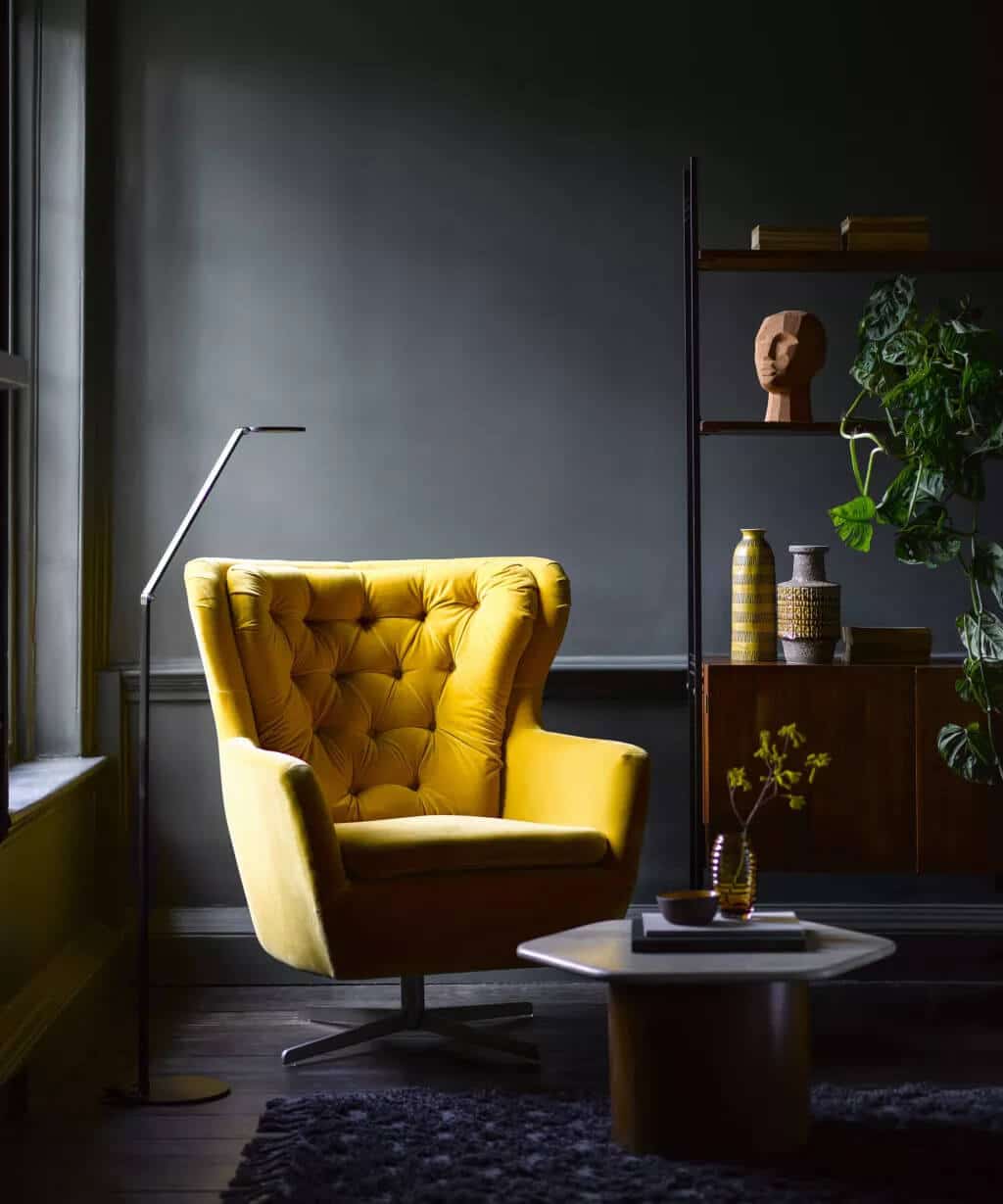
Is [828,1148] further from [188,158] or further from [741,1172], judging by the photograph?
[188,158]

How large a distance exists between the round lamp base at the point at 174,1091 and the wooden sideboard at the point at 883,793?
4.20 feet

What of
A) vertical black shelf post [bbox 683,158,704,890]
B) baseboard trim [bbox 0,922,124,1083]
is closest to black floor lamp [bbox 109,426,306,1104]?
baseboard trim [bbox 0,922,124,1083]

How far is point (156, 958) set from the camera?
11.9 ft

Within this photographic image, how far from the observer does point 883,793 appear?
10.8 feet

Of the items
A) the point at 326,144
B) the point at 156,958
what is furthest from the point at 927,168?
the point at 156,958

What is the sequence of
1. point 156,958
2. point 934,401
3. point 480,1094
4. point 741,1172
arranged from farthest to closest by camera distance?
point 156,958 < point 934,401 < point 480,1094 < point 741,1172

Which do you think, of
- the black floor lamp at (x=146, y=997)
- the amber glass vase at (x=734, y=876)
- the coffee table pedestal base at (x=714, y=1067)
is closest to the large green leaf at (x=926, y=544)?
the amber glass vase at (x=734, y=876)

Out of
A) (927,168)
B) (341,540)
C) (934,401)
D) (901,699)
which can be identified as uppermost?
(927,168)

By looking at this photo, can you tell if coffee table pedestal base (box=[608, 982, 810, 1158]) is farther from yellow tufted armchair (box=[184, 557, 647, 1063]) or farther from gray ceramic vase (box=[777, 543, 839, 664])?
gray ceramic vase (box=[777, 543, 839, 664])

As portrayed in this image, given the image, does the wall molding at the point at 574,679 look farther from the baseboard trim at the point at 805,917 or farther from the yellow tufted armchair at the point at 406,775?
the baseboard trim at the point at 805,917

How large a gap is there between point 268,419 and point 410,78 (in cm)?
94

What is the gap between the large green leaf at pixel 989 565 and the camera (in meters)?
3.21

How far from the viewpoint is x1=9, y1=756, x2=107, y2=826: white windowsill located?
2.88 metres

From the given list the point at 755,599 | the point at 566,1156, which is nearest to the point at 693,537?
the point at 755,599
